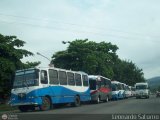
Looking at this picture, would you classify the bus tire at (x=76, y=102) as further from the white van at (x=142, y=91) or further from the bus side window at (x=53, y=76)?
the white van at (x=142, y=91)

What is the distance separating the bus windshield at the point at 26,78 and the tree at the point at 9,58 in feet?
39.1

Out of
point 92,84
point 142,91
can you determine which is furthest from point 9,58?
point 142,91

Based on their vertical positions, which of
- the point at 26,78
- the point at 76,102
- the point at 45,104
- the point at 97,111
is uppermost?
the point at 26,78

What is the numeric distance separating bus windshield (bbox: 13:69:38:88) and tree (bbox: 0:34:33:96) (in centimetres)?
1191

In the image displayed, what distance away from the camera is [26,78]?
26156mm

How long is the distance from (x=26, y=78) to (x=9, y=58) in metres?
15.2

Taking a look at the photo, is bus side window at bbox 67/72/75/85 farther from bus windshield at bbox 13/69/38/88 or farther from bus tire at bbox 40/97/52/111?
bus windshield at bbox 13/69/38/88

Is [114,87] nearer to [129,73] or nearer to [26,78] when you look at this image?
[26,78]

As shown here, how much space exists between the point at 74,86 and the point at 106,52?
36.0 m

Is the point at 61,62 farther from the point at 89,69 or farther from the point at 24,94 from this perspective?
the point at 24,94

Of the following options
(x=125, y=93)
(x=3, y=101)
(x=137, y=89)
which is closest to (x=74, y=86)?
(x=3, y=101)

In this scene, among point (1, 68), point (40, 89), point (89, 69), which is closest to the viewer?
point (40, 89)

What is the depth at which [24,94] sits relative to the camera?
84.6 ft

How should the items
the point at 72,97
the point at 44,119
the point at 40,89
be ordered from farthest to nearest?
the point at 72,97
the point at 40,89
the point at 44,119
